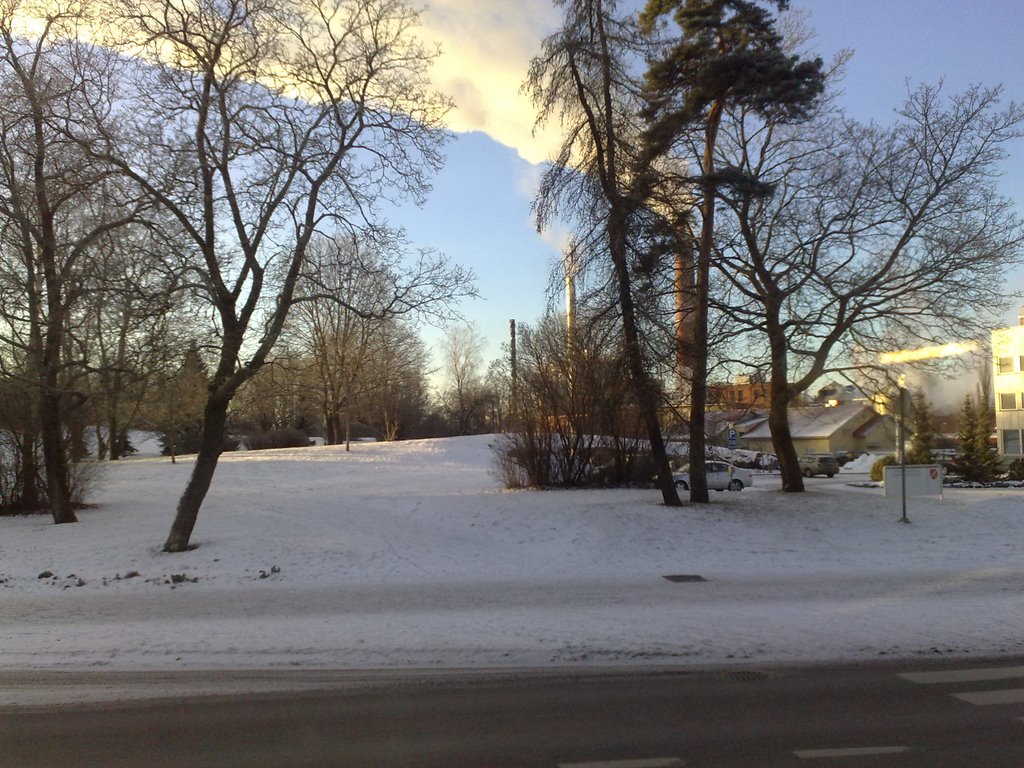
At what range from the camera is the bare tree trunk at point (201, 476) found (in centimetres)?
1553

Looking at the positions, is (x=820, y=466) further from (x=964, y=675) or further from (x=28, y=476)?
(x=964, y=675)

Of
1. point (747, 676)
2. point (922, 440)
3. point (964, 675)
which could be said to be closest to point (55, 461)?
point (747, 676)

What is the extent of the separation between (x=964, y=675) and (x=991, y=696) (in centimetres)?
74

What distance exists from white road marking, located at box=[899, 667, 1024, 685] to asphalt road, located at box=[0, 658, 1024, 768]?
28 mm

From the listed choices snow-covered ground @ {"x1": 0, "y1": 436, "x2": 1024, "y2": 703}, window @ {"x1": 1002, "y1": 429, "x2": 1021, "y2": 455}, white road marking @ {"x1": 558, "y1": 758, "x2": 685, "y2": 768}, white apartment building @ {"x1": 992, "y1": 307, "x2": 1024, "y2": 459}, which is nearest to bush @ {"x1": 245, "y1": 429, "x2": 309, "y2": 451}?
snow-covered ground @ {"x1": 0, "y1": 436, "x2": 1024, "y2": 703}

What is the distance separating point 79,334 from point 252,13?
8.15 m

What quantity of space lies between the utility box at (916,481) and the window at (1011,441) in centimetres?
3990

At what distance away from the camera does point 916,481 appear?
20.3 meters

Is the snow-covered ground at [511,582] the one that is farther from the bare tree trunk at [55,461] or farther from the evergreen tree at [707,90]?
the evergreen tree at [707,90]

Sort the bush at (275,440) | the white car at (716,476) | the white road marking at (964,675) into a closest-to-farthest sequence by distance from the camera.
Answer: the white road marking at (964,675) < the white car at (716,476) < the bush at (275,440)

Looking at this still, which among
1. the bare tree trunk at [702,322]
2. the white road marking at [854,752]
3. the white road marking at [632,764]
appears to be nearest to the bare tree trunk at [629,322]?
the bare tree trunk at [702,322]

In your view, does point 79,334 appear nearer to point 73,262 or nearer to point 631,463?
point 73,262

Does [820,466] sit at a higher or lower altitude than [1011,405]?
lower

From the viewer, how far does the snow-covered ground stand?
846 cm
